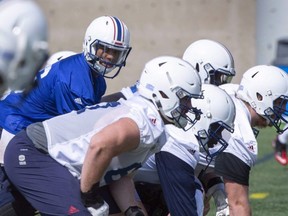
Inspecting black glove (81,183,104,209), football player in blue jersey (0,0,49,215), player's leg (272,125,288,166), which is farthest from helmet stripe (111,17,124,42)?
player's leg (272,125,288,166)

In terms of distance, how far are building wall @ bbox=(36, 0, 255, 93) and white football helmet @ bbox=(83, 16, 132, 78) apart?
30.6ft

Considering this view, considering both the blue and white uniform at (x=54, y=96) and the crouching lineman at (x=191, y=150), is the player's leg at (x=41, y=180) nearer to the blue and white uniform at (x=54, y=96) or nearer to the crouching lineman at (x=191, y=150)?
the blue and white uniform at (x=54, y=96)

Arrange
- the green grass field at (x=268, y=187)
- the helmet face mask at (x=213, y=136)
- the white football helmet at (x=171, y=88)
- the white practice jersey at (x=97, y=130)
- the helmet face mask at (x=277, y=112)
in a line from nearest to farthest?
the white practice jersey at (x=97, y=130), the white football helmet at (x=171, y=88), the helmet face mask at (x=213, y=136), the helmet face mask at (x=277, y=112), the green grass field at (x=268, y=187)

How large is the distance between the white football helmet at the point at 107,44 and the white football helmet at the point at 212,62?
0.56 m

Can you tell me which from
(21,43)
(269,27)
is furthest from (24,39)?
(269,27)

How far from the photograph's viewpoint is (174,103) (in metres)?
4.23

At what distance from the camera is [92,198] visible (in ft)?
13.4

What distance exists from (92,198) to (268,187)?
13.6 feet

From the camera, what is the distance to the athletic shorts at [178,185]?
180 inches

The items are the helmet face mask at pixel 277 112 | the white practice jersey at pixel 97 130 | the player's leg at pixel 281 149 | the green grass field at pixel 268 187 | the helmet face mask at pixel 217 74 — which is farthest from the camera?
the player's leg at pixel 281 149

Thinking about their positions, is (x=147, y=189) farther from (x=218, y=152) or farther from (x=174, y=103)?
(x=174, y=103)

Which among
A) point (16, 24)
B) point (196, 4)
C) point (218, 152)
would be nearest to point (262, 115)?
point (218, 152)

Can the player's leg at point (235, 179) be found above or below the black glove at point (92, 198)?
below

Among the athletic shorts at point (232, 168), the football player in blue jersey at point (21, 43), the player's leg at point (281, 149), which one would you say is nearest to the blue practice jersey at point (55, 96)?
the athletic shorts at point (232, 168)
